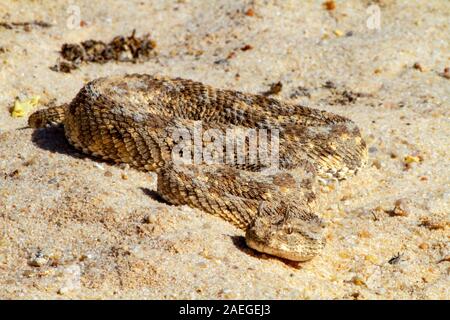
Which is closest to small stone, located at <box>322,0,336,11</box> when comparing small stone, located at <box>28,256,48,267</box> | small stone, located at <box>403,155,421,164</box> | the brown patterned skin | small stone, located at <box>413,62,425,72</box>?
small stone, located at <box>413,62,425,72</box>

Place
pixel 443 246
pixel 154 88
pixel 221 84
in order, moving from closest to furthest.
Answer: pixel 443 246 < pixel 154 88 < pixel 221 84

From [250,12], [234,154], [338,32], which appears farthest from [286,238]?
[250,12]

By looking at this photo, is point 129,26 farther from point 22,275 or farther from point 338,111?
point 22,275

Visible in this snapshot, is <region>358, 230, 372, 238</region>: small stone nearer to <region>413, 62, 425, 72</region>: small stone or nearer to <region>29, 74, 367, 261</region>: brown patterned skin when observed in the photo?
<region>29, 74, 367, 261</region>: brown patterned skin

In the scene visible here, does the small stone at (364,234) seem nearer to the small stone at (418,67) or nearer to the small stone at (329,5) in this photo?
the small stone at (418,67)

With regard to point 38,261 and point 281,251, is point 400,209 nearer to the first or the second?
point 281,251

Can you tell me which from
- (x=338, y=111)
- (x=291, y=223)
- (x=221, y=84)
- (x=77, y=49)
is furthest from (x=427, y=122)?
(x=77, y=49)
